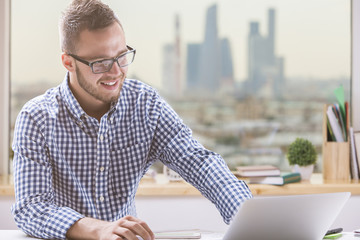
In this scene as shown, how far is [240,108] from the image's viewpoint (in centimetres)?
350

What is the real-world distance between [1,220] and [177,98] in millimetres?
1273

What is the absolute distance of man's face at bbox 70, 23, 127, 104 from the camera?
5.64 ft

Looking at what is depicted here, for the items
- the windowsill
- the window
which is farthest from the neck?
the window

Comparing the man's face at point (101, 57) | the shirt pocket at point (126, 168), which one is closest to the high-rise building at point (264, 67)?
the shirt pocket at point (126, 168)

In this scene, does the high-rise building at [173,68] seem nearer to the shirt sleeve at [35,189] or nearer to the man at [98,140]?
the man at [98,140]

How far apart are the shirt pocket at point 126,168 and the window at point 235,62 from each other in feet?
5.15

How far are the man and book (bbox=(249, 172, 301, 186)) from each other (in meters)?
1.21

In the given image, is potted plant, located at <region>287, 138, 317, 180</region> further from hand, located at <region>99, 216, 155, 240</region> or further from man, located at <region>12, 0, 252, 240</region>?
hand, located at <region>99, 216, 155, 240</region>

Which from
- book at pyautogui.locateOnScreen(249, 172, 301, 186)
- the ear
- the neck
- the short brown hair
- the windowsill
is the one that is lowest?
the windowsill

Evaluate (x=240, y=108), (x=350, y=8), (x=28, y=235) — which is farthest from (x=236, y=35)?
(x=28, y=235)

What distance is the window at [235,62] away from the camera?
346 centimetres

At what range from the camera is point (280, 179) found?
302 cm

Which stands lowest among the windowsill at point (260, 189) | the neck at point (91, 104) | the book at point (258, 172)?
the windowsill at point (260, 189)

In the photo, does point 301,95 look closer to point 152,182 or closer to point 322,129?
point 322,129
